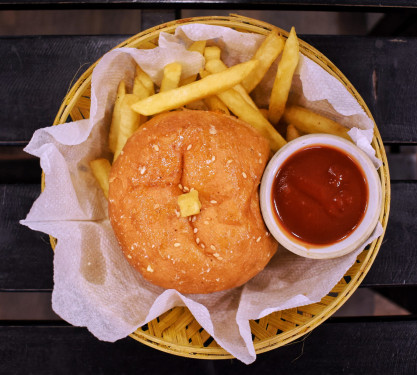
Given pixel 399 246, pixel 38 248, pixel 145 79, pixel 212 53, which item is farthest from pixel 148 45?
pixel 399 246

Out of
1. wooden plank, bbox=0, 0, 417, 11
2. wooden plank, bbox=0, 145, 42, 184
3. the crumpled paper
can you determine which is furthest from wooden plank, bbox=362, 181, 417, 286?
wooden plank, bbox=0, 145, 42, 184

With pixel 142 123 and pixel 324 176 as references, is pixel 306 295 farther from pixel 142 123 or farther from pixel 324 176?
pixel 142 123

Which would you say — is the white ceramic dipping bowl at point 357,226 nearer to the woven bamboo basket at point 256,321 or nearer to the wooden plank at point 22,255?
the woven bamboo basket at point 256,321

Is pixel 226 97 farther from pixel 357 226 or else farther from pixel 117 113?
pixel 357 226

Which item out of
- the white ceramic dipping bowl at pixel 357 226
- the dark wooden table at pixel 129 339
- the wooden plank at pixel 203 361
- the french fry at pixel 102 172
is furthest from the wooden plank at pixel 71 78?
the wooden plank at pixel 203 361

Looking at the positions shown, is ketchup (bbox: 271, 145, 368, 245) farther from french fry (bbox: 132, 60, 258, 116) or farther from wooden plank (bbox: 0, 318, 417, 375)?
wooden plank (bbox: 0, 318, 417, 375)
